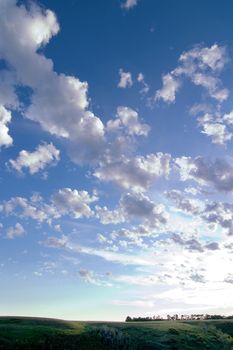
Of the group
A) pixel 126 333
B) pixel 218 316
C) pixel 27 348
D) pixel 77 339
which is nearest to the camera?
pixel 27 348

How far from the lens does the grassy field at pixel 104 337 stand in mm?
37312

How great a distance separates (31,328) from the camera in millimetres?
41906

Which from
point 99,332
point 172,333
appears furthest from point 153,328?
point 99,332

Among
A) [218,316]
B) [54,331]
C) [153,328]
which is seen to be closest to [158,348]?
[153,328]

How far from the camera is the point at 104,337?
44000mm

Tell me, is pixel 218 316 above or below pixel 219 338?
above

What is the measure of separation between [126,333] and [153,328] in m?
6.24

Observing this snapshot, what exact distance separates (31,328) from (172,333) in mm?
18502

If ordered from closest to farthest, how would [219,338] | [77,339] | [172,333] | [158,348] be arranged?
[77,339] → [158,348] → [172,333] → [219,338]

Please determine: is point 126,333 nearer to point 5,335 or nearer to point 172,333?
point 172,333

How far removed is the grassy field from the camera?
37312 mm

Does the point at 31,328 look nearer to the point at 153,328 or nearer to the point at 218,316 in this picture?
the point at 153,328

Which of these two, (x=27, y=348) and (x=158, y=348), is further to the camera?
(x=158, y=348)

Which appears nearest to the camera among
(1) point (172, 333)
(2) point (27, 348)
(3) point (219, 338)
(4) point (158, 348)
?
(2) point (27, 348)
